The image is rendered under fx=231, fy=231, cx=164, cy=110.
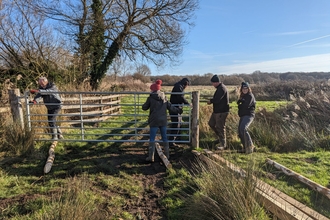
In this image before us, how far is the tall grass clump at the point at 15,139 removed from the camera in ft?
18.7

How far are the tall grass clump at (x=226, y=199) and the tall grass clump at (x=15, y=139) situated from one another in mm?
4477

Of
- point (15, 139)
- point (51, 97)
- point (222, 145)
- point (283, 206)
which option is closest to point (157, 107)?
point (222, 145)

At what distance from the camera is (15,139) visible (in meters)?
5.77

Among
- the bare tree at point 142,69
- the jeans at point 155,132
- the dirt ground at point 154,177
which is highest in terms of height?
the bare tree at point 142,69

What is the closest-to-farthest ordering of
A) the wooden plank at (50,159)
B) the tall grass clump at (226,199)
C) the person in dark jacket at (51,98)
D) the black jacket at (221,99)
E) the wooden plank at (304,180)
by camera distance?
1. the tall grass clump at (226,199)
2. the wooden plank at (304,180)
3. the wooden plank at (50,159)
4. the black jacket at (221,99)
5. the person in dark jacket at (51,98)

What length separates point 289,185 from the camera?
13.6 ft

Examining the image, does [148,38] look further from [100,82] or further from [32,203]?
[32,203]

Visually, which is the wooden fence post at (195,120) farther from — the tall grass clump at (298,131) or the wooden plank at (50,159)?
the wooden plank at (50,159)

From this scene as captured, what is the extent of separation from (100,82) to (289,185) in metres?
14.4

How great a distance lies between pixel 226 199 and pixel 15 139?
17.6ft

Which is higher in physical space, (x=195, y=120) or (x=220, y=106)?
(x=220, y=106)

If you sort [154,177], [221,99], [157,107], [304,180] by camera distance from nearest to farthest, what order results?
1. [304,180]
2. [154,177]
3. [157,107]
4. [221,99]

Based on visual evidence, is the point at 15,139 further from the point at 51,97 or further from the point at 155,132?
the point at 155,132

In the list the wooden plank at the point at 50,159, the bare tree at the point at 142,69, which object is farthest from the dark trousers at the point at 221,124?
the bare tree at the point at 142,69
